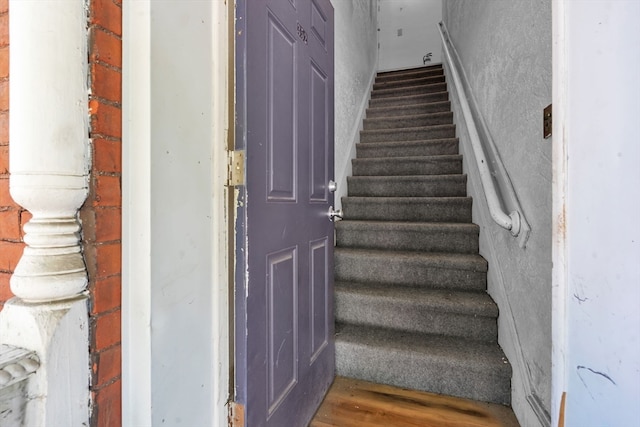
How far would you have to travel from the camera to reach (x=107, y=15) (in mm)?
646

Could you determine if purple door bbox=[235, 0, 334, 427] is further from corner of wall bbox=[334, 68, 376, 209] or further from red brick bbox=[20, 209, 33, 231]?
corner of wall bbox=[334, 68, 376, 209]

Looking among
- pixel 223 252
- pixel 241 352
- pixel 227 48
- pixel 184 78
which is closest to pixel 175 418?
pixel 241 352

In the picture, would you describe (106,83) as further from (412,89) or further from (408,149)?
(412,89)

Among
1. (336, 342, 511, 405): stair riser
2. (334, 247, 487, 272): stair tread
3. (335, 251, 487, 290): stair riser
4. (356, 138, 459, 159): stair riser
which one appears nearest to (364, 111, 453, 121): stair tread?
(356, 138, 459, 159): stair riser

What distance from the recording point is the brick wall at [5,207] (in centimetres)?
62

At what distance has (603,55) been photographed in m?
0.52

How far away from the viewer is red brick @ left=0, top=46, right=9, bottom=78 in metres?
0.62

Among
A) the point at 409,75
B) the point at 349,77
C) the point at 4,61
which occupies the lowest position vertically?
the point at 4,61

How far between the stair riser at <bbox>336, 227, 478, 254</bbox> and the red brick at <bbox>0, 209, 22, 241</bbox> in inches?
70.2

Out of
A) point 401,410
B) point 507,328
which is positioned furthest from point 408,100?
point 401,410

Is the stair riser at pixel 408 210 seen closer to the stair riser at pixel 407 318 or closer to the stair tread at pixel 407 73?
the stair riser at pixel 407 318

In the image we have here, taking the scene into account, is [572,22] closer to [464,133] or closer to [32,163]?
[32,163]

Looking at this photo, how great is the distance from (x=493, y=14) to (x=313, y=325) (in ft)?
6.33

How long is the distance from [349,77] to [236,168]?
2.38 meters
